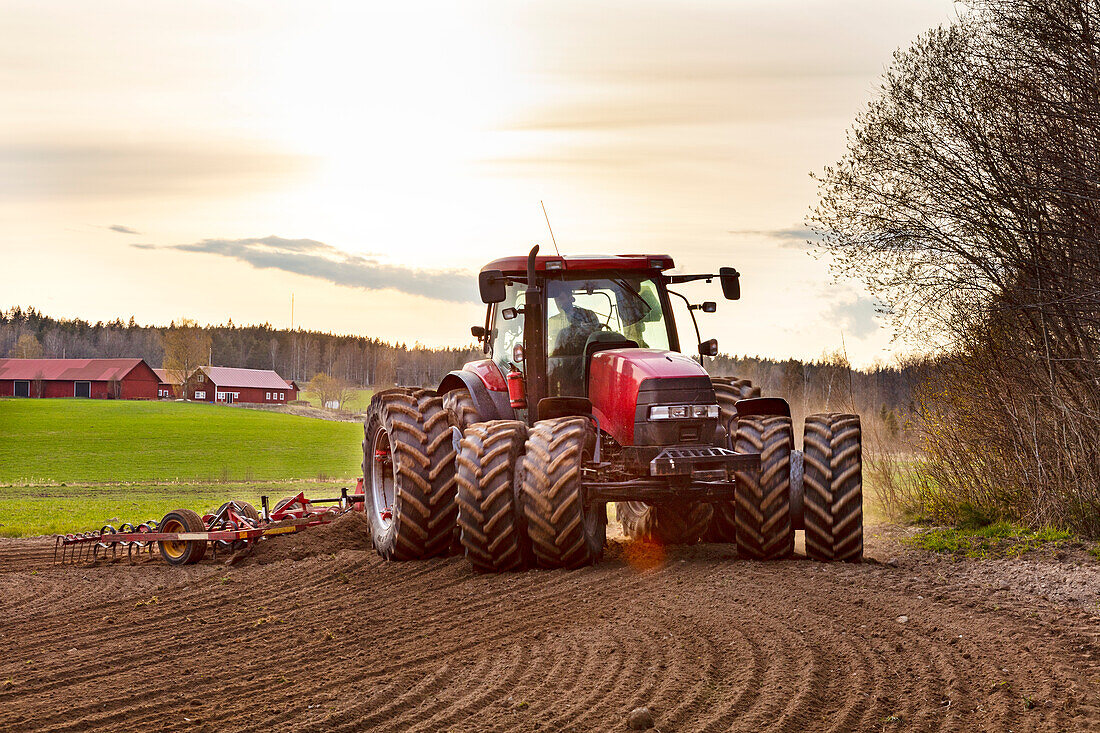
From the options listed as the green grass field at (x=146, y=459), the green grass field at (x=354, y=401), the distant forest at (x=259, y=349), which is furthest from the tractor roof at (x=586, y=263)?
the distant forest at (x=259, y=349)

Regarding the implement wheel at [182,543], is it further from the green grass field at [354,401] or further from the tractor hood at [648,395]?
the green grass field at [354,401]

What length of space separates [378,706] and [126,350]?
422 feet

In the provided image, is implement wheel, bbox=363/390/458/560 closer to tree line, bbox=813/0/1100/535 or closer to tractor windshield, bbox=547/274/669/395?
tractor windshield, bbox=547/274/669/395

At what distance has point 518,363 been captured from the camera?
9.63 metres

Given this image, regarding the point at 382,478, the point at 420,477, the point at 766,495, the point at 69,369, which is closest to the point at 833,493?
the point at 766,495

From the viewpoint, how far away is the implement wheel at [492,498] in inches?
331

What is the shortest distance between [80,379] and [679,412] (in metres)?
90.1

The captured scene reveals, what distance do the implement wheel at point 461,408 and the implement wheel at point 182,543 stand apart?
2.85m

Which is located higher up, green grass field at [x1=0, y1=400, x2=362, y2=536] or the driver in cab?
the driver in cab

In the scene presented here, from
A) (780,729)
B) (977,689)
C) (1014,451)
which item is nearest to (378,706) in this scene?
(780,729)

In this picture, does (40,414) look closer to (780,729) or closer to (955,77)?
(955,77)

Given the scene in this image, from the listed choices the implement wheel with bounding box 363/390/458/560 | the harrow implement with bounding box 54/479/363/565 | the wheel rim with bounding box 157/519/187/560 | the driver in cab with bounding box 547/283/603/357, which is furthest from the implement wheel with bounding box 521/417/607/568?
the wheel rim with bounding box 157/519/187/560

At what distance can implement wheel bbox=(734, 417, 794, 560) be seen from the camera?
8.72 metres

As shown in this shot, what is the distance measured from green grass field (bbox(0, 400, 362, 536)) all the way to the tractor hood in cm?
1010
